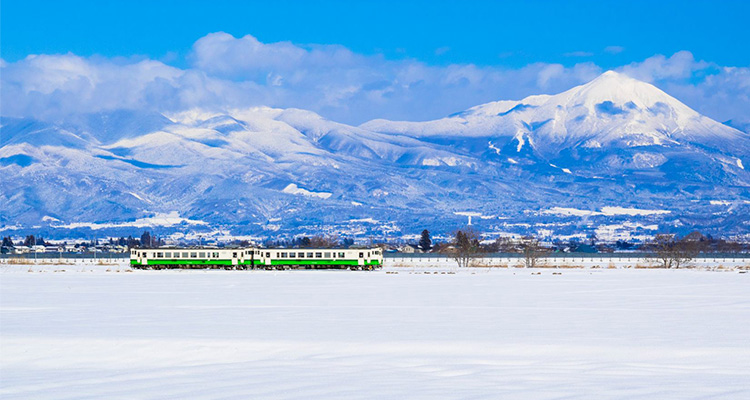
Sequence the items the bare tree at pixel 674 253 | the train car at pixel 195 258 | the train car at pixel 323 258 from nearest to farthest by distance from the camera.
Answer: the train car at pixel 323 258 → the train car at pixel 195 258 → the bare tree at pixel 674 253

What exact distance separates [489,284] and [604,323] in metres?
25.5

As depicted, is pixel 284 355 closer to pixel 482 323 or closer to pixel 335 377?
pixel 335 377

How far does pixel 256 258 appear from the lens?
93.9 m

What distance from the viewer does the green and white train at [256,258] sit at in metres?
90.8

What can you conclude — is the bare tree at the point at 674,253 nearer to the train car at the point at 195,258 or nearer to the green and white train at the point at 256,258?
the green and white train at the point at 256,258

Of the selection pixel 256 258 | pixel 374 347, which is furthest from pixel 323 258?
pixel 374 347

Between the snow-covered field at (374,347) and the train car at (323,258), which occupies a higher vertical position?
the train car at (323,258)

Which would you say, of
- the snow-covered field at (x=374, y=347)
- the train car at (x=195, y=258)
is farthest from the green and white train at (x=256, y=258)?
the snow-covered field at (x=374, y=347)

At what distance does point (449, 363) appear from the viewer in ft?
72.0

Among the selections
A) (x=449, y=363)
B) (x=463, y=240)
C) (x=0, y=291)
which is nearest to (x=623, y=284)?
(x=0, y=291)

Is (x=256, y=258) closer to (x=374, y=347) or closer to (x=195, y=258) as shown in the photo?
(x=195, y=258)

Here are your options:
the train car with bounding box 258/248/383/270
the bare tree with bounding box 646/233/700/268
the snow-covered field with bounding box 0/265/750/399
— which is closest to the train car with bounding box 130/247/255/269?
the train car with bounding box 258/248/383/270

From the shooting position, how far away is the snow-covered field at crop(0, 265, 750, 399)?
1872 centimetres

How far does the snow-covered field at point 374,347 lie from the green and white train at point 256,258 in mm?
48148
